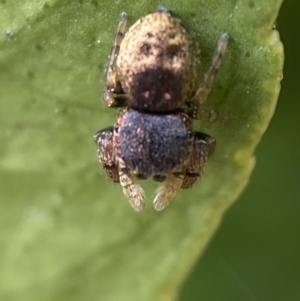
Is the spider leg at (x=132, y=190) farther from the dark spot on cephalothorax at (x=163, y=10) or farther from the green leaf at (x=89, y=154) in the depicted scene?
the dark spot on cephalothorax at (x=163, y=10)

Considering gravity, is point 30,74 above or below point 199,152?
above

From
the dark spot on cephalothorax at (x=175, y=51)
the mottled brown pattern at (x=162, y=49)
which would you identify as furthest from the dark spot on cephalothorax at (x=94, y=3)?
the dark spot on cephalothorax at (x=175, y=51)

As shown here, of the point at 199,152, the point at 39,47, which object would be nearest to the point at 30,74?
the point at 39,47

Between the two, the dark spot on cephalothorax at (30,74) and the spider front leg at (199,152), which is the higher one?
the dark spot on cephalothorax at (30,74)

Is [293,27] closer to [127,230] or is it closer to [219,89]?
[219,89]

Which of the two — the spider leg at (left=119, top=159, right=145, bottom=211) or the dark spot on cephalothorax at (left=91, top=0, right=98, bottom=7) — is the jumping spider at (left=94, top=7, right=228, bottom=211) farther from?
the dark spot on cephalothorax at (left=91, top=0, right=98, bottom=7)

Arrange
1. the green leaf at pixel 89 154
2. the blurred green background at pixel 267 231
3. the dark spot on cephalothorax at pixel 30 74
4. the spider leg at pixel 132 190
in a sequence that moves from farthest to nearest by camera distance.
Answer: the blurred green background at pixel 267 231 → the dark spot on cephalothorax at pixel 30 74 → the spider leg at pixel 132 190 → the green leaf at pixel 89 154

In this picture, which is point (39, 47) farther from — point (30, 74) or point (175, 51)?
point (175, 51)

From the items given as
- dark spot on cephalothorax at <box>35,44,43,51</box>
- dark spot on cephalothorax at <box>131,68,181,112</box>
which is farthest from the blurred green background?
dark spot on cephalothorax at <box>35,44,43,51</box>
